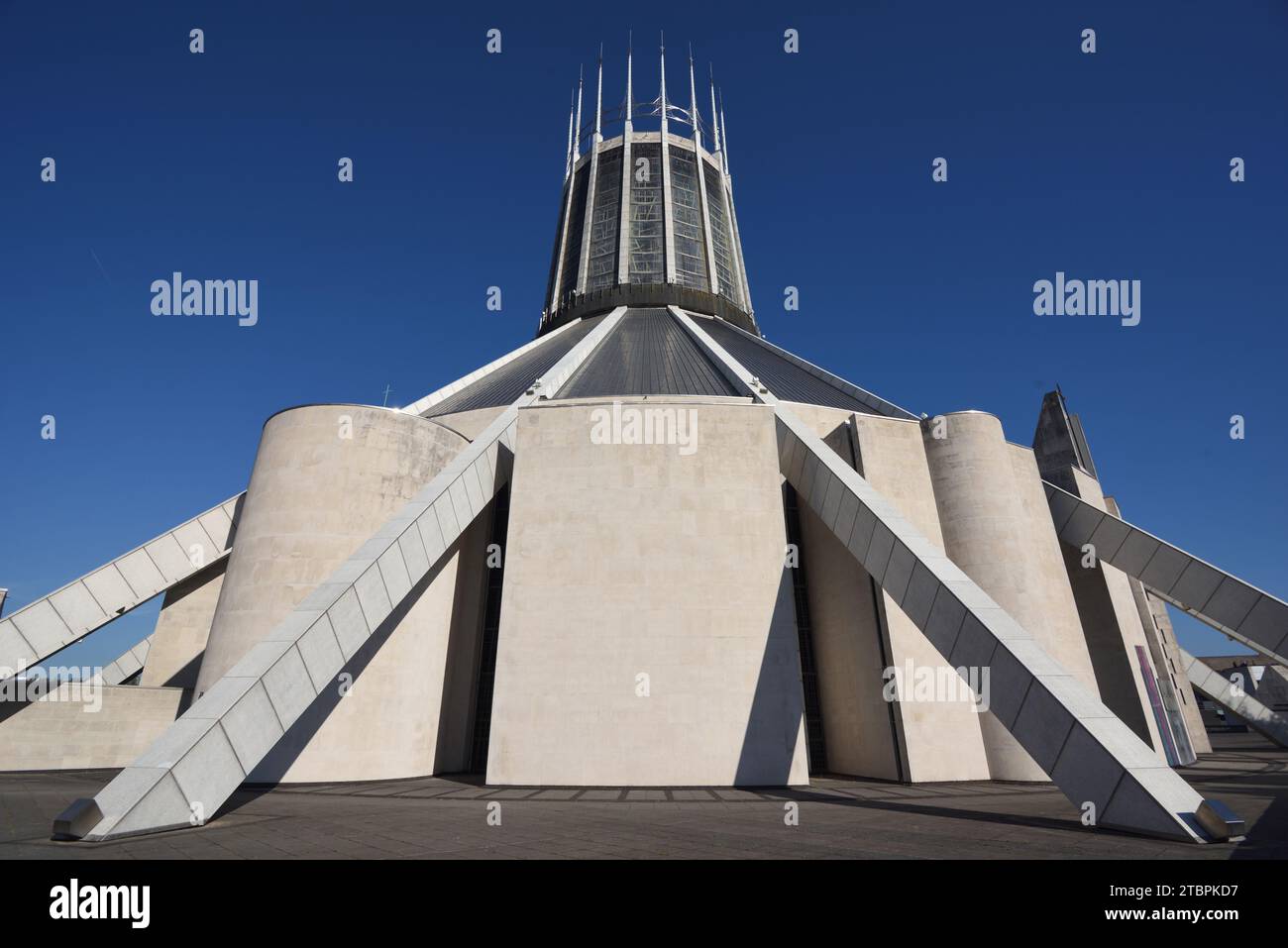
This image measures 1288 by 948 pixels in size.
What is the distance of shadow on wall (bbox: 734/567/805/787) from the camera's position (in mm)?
13141

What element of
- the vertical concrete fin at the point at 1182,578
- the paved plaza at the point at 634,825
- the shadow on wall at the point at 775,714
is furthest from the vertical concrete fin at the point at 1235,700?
the shadow on wall at the point at 775,714

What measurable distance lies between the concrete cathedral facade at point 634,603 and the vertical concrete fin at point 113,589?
61 millimetres

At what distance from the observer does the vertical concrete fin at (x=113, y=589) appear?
16094mm

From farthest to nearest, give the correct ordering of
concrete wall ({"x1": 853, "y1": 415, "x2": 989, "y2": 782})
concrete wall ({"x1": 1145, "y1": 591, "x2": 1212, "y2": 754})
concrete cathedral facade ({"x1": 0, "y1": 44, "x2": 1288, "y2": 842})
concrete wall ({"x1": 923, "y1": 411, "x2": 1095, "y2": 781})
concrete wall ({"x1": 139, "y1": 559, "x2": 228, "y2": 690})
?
concrete wall ({"x1": 1145, "y1": 591, "x2": 1212, "y2": 754}) < concrete wall ({"x1": 139, "y1": 559, "x2": 228, "y2": 690}) < concrete wall ({"x1": 923, "y1": 411, "x2": 1095, "y2": 781}) < concrete wall ({"x1": 853, "y1": 415, "x2": 989, "y2": 782}) < concrete cathedral facade ({"x1": 0, "y1": 44, "x2": 1288, "y2": 842})

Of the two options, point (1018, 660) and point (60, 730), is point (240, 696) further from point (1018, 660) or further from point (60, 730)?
point (60, 730)

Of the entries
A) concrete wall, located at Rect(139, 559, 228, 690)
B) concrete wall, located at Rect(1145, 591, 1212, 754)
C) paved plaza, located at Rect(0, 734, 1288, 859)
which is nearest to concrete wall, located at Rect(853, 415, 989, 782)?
paved plaza, located at Rect(0, 734, 1288, 859)

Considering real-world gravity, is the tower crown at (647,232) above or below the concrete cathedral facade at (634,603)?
above

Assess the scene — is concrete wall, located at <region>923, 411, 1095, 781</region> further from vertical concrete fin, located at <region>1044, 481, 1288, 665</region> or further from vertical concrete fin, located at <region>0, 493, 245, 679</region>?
vertical concrete fin, located at <region>0, 493, 245, 679</region>

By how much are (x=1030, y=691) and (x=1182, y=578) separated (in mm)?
11808

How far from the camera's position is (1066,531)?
19141 millimetres

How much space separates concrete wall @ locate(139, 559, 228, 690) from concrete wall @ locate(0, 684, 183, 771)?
6.49 ft

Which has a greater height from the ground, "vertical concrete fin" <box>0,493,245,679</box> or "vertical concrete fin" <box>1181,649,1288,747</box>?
"vertical concrete fin" <box>0,493,245,679</box>

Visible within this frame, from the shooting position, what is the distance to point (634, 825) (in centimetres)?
823

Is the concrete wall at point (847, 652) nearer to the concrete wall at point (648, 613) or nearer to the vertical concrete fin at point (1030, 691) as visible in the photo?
the concrete wall at point (648, 613)
